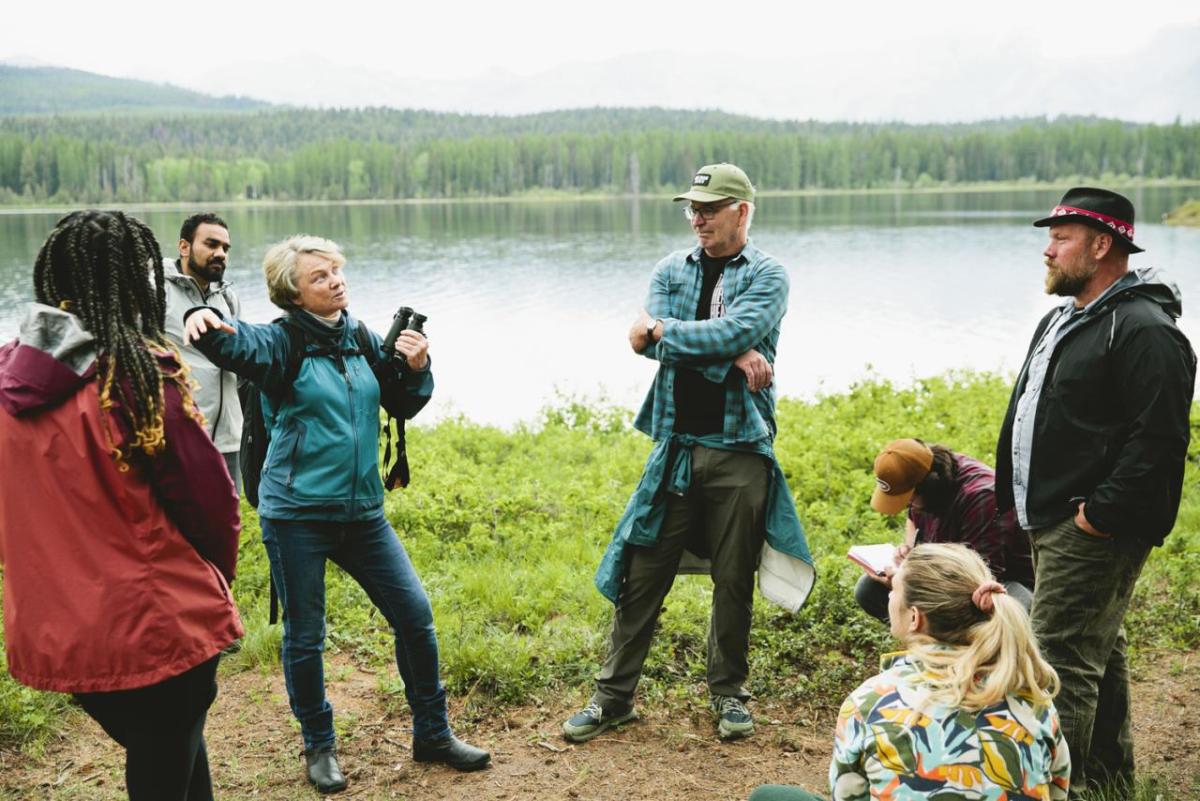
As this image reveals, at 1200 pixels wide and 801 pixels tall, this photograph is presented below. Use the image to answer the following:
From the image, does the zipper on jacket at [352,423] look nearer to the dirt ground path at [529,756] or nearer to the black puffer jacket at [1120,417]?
the dirt ground path at [529,756]

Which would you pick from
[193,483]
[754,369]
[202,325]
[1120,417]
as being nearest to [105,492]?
[193,483]

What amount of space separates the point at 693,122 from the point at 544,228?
134 meters

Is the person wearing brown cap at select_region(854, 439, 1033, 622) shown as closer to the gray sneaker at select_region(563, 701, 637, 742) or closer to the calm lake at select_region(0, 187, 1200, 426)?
the gray sneaker at select_region(563, 701, 637, 742)

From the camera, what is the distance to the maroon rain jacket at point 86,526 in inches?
107

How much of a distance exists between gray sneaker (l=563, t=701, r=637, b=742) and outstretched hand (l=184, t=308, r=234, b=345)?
234 centimetres

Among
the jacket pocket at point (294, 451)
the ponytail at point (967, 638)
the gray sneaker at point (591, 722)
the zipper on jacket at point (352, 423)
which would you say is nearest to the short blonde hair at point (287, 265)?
the zipper on jacket at point (352, 423)

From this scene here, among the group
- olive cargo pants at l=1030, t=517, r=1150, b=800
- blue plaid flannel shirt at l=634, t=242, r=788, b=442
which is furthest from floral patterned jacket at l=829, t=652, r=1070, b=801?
blue plaid flannel shirt at l=634, t=242, r=788, b=442

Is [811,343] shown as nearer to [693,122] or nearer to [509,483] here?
[509,483]

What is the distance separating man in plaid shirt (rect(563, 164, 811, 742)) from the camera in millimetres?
4445

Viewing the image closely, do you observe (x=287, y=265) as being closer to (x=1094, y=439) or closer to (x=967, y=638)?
(x=967, y=638)

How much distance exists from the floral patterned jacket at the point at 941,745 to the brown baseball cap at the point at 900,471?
1.66 m

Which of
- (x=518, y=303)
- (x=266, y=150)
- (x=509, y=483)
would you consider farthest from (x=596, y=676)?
(x=266, y=150)

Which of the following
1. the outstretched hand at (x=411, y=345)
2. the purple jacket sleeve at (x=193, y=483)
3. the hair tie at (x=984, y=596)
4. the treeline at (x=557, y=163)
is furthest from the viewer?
the treeline at (x=557, y=163)

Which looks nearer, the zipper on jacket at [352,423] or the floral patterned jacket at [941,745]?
the floral patterned jacket at [941,745]
